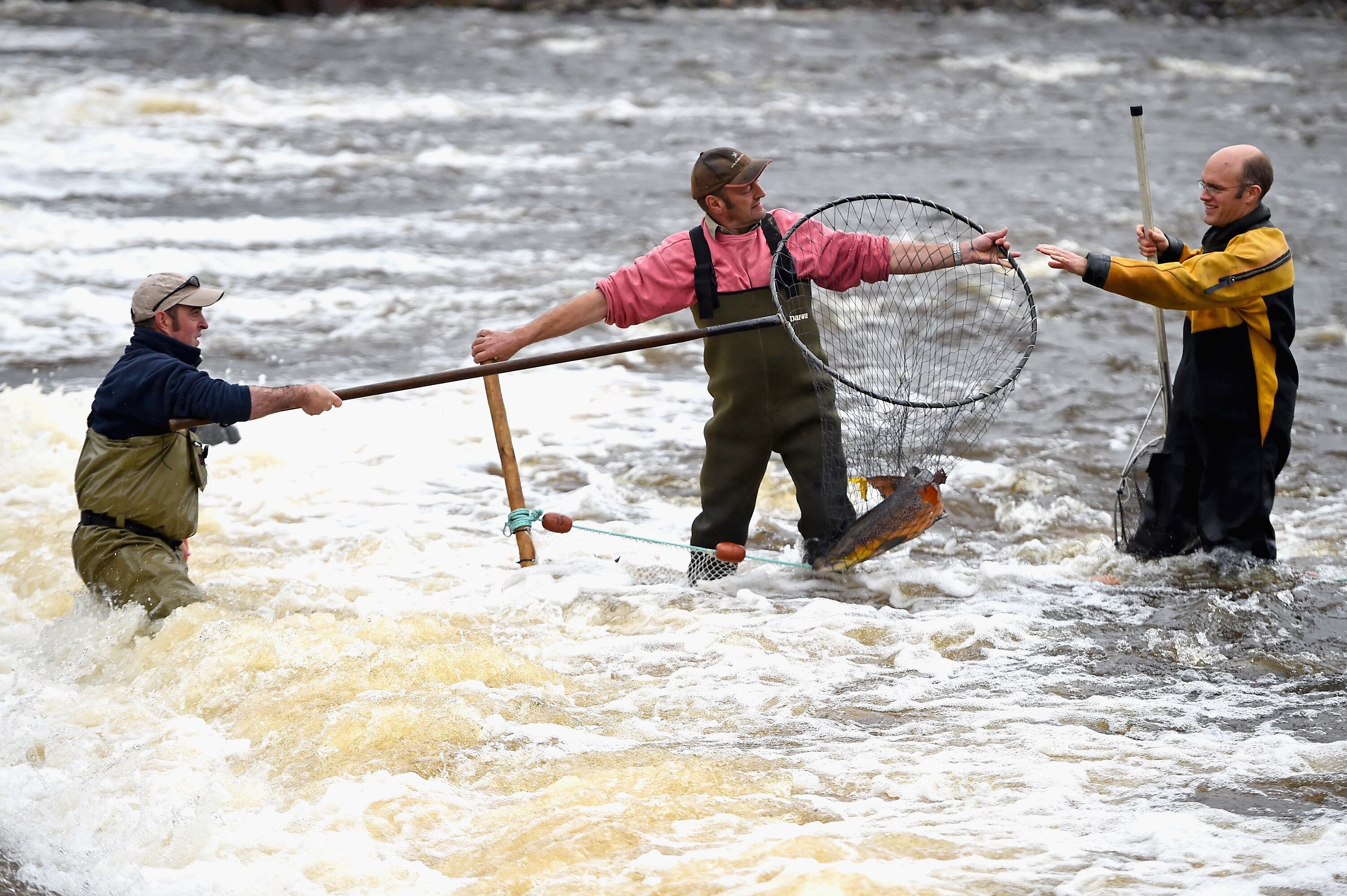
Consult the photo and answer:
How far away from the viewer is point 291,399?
4.52 meters

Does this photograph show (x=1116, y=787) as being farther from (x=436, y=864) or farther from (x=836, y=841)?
(x=436, y=864)

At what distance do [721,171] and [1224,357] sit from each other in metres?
2.07

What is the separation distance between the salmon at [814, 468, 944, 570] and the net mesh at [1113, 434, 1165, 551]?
99cm

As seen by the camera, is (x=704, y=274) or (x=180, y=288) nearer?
(x=180, y=288)

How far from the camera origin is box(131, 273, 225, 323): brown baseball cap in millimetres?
4520

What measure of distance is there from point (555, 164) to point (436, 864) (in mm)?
13313

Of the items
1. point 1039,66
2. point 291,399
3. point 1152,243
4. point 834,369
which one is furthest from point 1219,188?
point 1039,66

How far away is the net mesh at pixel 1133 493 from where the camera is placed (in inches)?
214

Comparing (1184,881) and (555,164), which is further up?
(555,164)

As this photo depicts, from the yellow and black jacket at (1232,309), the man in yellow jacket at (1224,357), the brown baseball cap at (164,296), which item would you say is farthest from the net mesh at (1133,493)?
the brown baseball cap at (164,296)

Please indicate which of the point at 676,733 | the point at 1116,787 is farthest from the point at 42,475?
the point at 1116,787

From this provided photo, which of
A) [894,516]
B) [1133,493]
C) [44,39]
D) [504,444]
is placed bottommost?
[1133,493]

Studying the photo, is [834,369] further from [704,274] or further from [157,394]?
[157,394]

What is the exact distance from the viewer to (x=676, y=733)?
4227mm
